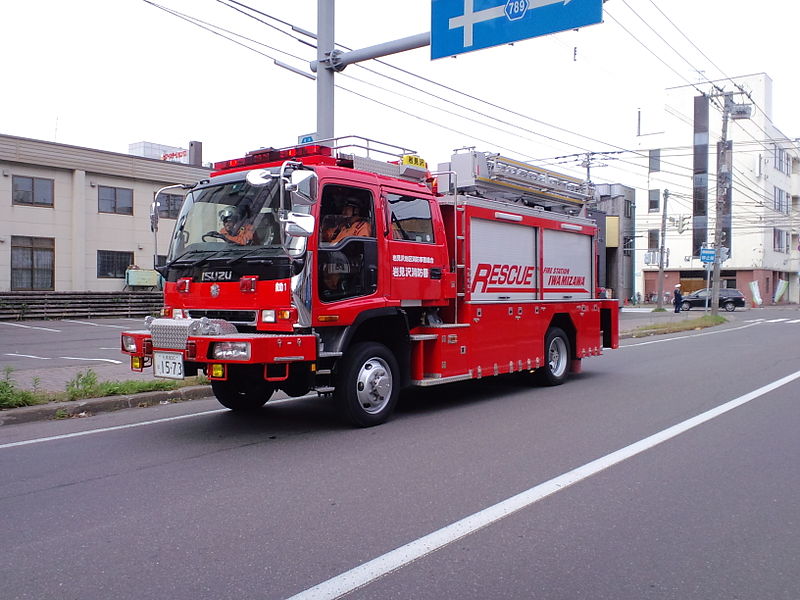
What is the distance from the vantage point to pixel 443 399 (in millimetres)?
10109

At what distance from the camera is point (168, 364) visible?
23.7 feet

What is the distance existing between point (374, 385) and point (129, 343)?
8.95 ft

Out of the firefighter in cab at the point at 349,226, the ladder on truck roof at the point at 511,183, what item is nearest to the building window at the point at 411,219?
the firefighter in cab at the point at 349,226

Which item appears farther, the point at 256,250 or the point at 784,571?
the point at 256,250

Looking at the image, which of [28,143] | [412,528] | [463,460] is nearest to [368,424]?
[463,460]

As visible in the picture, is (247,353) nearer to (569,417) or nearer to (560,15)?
(569,417)

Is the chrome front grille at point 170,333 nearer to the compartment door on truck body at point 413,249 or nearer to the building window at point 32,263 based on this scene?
the compartment door on truck body at point 413,249

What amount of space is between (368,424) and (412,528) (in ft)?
10.6

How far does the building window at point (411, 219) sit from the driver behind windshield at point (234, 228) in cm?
168

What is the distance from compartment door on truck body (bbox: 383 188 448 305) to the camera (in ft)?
26.7

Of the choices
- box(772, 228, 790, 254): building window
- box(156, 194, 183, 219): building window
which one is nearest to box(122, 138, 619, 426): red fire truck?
box(156, 194, 183, 219): building window

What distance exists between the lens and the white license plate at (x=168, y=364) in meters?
7.10

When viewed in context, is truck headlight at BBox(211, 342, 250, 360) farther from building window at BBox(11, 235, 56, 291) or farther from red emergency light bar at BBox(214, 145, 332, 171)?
building window at BBox(11, 235, 56, 291)

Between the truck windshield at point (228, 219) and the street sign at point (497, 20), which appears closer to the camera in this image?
the truck windshield at point (228, 219)
